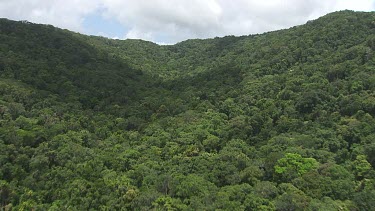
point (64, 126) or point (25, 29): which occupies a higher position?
point (25, 29)

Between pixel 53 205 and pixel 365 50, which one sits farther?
pixel 365 50

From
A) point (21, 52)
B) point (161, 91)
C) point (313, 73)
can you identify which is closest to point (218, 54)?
point (161, 91)

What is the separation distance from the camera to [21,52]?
81438 mm

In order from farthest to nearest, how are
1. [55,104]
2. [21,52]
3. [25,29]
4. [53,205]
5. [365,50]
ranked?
[25,29]
[21,52]
[365,50]
[55,104]
[53,205]

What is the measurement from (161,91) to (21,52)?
96.8 ft

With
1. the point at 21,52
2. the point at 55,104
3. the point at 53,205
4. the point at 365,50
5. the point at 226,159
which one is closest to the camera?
the point at 53,205

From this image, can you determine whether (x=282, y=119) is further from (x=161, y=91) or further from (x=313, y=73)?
(x=161, y=91)

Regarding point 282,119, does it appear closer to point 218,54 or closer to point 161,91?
point 161,91

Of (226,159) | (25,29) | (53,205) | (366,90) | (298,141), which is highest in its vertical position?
(25,29)

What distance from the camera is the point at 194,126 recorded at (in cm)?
6119

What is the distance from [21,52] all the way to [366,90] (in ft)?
213

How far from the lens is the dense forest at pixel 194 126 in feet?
A: 139

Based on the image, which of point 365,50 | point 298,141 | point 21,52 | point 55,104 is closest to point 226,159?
point 298,141

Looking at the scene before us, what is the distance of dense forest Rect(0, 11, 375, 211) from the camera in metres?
42.4
